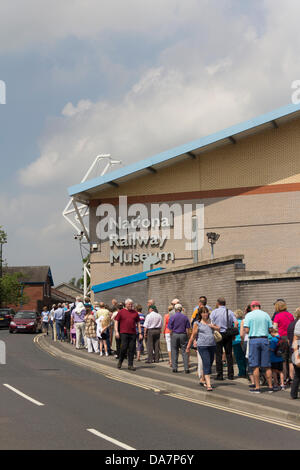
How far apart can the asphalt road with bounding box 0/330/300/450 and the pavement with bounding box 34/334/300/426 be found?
49cm

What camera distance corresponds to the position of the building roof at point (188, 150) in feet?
98.7

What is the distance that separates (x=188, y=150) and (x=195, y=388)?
1929 cm

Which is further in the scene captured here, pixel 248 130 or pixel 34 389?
pixel 248 130

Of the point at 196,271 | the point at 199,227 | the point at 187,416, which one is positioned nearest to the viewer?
the point at 187,416

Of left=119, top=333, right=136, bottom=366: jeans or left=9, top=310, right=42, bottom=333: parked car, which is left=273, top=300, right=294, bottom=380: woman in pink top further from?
left=9, top=310, right=42, bottom=333: parked car

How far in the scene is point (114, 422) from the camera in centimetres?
945

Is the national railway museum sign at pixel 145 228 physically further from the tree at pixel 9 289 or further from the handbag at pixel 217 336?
the tree at pixel 9 289

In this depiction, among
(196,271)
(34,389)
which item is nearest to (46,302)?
(196,271)

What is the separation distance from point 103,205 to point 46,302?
61.1 m

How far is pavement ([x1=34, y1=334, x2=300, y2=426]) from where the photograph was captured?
10812 mm

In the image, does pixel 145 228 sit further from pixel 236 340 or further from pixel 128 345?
pixel 236 340

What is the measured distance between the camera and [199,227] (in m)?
32.1

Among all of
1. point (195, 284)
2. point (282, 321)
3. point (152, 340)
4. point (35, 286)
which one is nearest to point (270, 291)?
point (282, 321)
